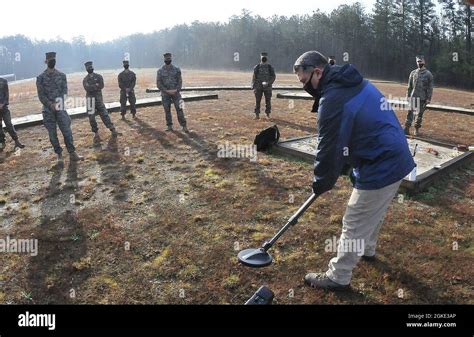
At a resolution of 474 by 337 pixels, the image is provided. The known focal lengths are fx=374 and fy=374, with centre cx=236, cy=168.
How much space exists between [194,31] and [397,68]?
54.4 metres

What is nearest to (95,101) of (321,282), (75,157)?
(75,157)

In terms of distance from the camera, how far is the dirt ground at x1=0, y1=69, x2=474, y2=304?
4188 millimetres

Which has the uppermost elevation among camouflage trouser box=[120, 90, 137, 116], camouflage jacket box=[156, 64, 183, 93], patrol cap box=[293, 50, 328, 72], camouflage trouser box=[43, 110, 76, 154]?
camouflage jacket box=[156, 64, 183, 93]

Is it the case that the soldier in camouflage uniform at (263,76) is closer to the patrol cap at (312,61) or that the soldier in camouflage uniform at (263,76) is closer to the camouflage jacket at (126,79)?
the camouflage jacket at (126,79)

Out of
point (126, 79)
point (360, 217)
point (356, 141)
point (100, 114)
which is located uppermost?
point (126, 79)

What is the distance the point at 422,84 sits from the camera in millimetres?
10656

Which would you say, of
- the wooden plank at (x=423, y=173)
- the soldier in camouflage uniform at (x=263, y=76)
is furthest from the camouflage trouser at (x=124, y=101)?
the wooden plank at (x=423, y=173)

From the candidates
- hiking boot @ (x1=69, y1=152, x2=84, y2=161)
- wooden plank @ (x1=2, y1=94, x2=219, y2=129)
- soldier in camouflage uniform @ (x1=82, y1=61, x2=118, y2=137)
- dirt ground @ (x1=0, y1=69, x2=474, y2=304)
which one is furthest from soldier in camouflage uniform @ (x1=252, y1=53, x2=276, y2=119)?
hiking boot @ (x1=69, y1=152, x2=84, y2=161)

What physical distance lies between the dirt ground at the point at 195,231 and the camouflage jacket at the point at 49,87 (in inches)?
58.0

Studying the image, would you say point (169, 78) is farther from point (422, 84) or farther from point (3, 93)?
point (422, 84)

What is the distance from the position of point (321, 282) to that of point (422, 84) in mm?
8698

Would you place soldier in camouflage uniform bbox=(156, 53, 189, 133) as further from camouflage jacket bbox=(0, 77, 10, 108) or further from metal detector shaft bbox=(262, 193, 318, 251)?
metal detector shaft bbox=(262, 193, 318, 251)

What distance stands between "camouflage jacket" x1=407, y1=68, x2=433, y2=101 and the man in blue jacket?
26.8 ft
